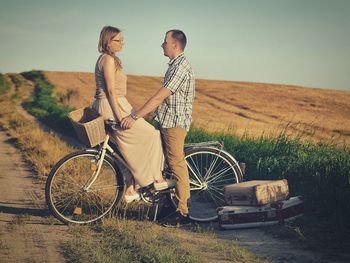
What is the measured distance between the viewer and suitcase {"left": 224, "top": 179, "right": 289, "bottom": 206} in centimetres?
587

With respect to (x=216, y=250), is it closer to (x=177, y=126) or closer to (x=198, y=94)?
(x=177, y=126)

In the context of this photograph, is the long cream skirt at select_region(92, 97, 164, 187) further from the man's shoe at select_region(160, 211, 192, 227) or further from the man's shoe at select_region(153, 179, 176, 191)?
the man's shoe at select_region(160, 211, 192, 227)

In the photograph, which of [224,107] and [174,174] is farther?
[224,107]

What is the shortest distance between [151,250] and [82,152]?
178 centimetres

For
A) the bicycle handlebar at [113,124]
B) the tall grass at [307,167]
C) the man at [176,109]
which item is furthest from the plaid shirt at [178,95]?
the tall grass at [307,167]

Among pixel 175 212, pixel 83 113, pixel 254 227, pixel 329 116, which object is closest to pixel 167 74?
pixel 83 113

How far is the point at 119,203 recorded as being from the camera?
6230mm

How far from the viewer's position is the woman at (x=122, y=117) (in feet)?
18.7

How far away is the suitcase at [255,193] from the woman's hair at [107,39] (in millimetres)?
2046

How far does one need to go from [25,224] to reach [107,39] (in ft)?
7.88

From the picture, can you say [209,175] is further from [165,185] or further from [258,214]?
[258,214]

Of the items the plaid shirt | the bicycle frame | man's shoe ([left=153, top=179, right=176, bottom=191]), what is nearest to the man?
the plaid shirt

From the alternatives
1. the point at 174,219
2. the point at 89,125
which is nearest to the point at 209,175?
the point at 174,219

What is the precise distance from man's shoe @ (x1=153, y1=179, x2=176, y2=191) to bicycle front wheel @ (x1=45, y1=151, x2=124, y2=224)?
0.43 metres
